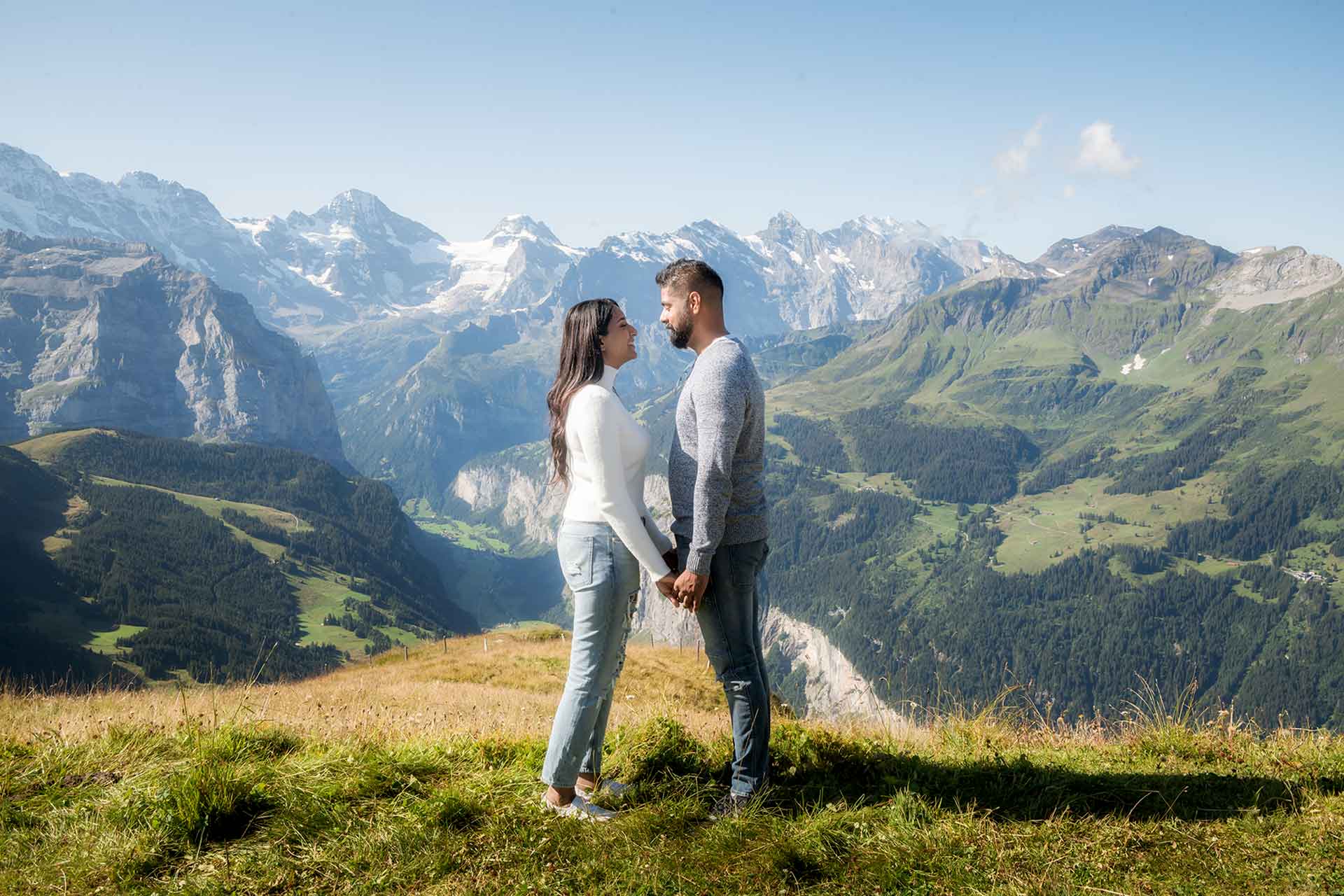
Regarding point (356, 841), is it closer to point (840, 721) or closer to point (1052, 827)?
point (1052, 827)

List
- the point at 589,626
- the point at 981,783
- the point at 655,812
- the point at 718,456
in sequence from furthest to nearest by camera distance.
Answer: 1. the point at 981,783
2. the point at 589,626
3. the point at 718,456
4. the point at 655,812

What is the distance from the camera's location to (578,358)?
608 centimetres

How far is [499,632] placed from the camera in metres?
35.9

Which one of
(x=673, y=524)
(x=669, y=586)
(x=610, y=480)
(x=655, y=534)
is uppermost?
(x=610, y=480)

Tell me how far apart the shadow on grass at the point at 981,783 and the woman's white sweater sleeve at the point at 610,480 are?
2.09 m

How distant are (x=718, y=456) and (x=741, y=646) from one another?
5.28 ft

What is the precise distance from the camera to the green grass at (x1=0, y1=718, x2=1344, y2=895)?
4711mm

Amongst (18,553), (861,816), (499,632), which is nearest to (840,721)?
(861,816)

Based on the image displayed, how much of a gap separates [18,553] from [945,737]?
227032mm

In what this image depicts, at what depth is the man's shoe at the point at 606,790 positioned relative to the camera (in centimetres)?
595

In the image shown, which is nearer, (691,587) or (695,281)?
(691,587)

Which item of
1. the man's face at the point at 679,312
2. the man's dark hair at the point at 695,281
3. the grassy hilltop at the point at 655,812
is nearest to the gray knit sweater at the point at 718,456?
the man's face at the point at 679,312

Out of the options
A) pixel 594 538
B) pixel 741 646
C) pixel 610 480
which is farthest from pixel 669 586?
pixel 610 480

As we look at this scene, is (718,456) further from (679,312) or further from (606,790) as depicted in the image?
(606,790)
